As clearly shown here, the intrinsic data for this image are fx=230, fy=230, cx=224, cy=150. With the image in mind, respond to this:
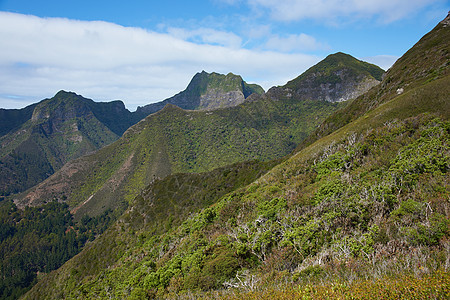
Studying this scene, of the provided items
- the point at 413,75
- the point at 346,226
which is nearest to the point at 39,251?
the point at 346,226

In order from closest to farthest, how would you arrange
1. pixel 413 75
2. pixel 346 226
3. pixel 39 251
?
pixel 346 226 → pixel 413 75 → pixel 39 251

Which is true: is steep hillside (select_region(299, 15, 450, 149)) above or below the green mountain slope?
above

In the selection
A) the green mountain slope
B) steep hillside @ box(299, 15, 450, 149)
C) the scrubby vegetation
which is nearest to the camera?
the green mountain slope

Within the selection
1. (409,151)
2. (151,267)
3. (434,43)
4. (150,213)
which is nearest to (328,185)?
(409,151)

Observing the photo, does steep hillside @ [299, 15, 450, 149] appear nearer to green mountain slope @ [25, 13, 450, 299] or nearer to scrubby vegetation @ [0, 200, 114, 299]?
green mountain slope @ [25, 13, 450, 299]

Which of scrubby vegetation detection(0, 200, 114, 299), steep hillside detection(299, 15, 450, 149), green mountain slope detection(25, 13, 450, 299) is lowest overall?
scrubby vegetation detection(0, 200, 114, 299)

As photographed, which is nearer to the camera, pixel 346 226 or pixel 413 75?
pixel 346 226

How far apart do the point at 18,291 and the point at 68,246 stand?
43.1 m

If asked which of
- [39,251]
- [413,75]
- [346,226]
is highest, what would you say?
[413,75]

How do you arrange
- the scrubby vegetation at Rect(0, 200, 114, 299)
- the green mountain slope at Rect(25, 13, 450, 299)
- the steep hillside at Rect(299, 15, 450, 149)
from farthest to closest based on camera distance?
1. the scrubby vegetation at Rect(0, 200, 114, 299)
2. the steep hillside at Rect(299, 15, 450, 149)
3. the green mountain slope at Rect(25, 13, 450, 299)

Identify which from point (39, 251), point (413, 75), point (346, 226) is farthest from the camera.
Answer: point (39, 251)

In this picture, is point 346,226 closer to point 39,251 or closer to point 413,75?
point 413,75

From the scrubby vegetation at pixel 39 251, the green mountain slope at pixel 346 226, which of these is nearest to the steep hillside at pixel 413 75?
the green mountain slope at pixel 346 226

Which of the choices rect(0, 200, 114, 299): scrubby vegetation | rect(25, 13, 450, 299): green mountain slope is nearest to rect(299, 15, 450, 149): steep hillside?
rect(25, 13, 450, 299): green mountain slope
